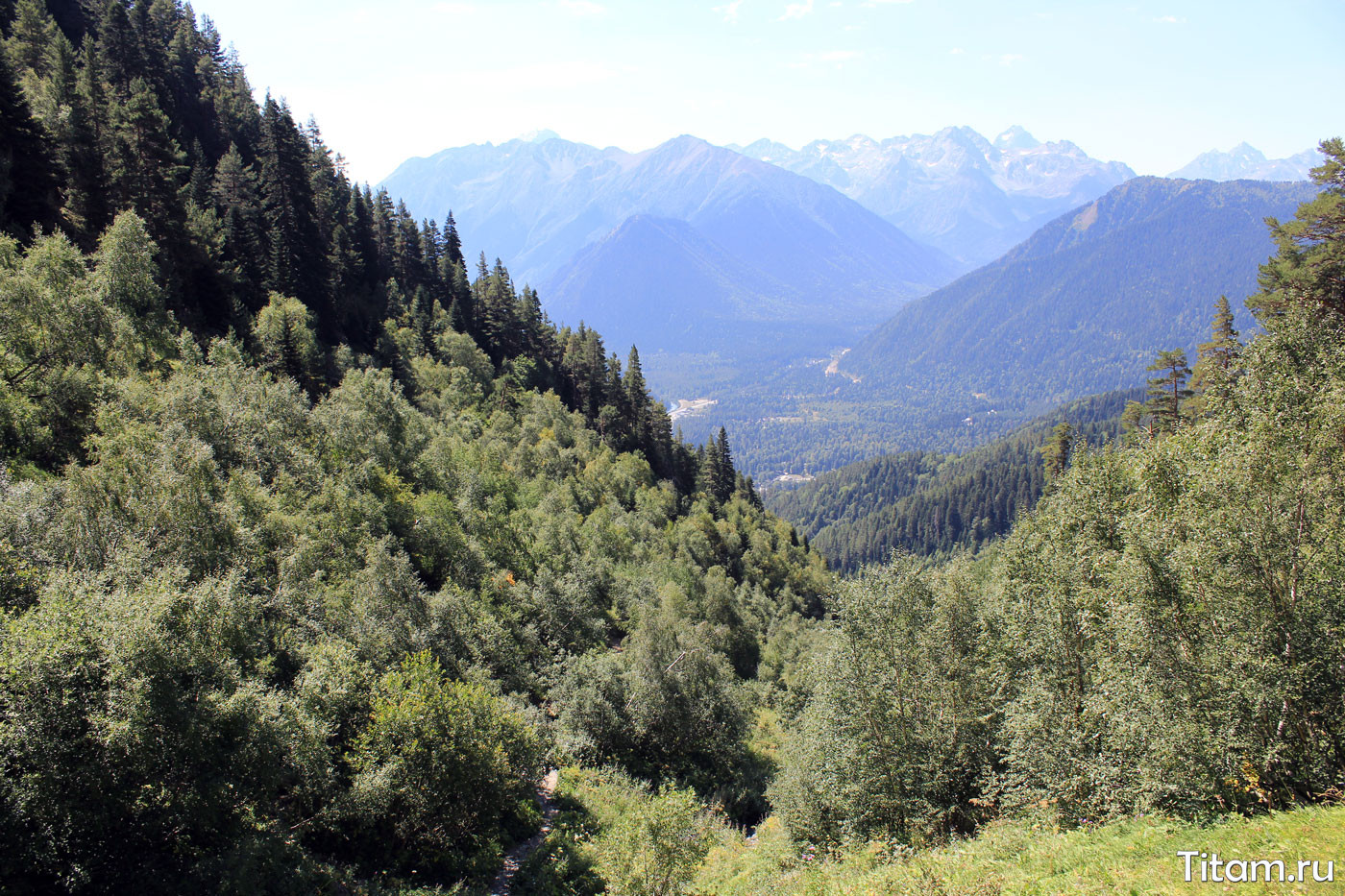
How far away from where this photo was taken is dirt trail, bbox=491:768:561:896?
24.5 m

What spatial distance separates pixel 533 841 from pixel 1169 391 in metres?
61.4

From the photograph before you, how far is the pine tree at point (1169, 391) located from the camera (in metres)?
51.5

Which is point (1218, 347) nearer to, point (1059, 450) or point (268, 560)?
point (1059, 450)

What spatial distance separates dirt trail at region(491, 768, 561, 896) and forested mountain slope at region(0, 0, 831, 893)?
2.32 ft

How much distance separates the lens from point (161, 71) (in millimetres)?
78375

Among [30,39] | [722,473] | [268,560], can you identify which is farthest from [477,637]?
[722,473]

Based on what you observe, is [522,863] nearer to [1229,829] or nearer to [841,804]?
[841,804]

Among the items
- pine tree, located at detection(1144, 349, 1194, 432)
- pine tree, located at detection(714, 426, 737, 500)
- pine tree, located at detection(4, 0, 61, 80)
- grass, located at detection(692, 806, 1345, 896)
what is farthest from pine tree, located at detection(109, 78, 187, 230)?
pine tree, located at detection(1144, 349, 1194, 432)

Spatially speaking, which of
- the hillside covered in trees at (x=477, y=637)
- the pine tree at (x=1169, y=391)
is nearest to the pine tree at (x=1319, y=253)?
the hillside covered in trees at (x=477, y=637)

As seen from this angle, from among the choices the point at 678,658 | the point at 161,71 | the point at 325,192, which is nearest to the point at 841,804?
the point at 678,658

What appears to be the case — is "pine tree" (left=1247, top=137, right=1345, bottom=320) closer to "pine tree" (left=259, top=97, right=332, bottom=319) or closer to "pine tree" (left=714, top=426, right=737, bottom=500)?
"pine tree" (left=714, top=426, right=737, bottom=500)

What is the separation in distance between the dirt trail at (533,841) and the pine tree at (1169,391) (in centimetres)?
5352

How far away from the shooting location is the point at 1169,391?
2152 inches

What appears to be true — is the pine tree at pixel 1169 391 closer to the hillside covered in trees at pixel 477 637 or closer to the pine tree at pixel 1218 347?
the hillside covered in trees at pixel 477 637
